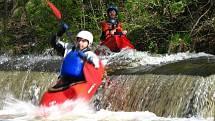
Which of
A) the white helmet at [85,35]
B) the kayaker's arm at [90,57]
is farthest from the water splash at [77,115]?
the white helmet at [85,35]

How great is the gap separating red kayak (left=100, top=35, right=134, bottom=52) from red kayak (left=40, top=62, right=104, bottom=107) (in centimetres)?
380

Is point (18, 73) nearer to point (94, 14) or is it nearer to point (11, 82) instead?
point (11, 82)

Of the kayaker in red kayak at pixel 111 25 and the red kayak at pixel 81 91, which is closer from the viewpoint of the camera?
the red kayak at pixel 81 91

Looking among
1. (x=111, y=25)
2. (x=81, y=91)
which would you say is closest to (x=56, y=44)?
(x=81, y=91)

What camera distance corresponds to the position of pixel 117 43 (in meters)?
11.5

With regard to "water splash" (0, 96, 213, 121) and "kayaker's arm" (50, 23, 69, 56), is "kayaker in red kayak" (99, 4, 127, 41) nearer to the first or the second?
"kayaker's arm" (50, 23, 69, 56)

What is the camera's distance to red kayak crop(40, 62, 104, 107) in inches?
289

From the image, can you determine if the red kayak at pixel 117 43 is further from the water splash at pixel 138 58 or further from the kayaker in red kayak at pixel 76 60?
the kayaker in red kayak at pixel 76 60

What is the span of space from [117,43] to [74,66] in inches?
151

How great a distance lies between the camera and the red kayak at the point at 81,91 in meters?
7.34

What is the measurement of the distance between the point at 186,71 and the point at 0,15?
11.5 meters

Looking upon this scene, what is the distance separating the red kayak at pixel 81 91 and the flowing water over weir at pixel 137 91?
0.13 meters

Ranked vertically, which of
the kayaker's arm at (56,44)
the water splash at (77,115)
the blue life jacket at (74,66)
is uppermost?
the kayaker's arm at (56,44)

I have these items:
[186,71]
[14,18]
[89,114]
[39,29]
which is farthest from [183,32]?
[14,18]
